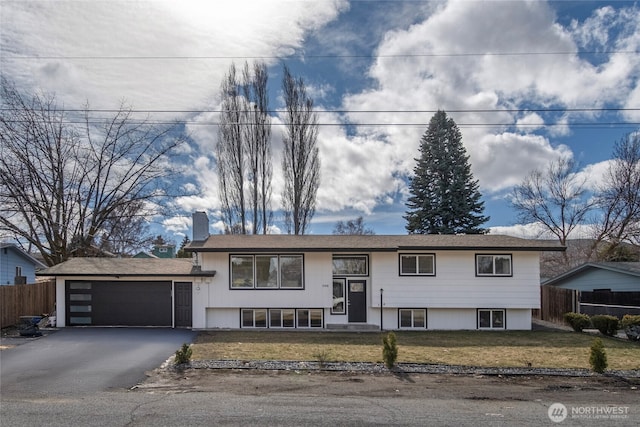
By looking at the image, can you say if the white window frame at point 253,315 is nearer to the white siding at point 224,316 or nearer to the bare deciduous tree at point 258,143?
the white siding at point 224,316

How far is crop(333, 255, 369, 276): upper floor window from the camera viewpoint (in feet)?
58.8

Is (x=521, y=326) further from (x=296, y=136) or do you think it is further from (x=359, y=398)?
(x=296, y=136)

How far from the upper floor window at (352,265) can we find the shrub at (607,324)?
8.91 meters

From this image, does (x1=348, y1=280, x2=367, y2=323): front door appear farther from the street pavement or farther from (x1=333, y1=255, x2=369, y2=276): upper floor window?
the street pavement

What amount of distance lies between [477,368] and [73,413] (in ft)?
28.5

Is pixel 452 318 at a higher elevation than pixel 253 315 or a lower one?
lower

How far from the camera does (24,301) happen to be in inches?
678

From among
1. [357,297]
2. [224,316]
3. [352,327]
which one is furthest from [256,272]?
[352,327]

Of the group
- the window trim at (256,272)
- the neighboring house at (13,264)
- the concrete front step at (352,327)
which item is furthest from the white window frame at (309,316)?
the neighboring house at (13,264)

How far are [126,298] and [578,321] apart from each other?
18.0m

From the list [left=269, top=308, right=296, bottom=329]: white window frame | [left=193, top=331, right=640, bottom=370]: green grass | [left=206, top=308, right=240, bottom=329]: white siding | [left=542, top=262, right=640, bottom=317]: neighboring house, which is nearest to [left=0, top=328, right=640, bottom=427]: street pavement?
[left=193, top=331, right=640, bottom=370]: green grass

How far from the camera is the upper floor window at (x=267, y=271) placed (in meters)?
17.5

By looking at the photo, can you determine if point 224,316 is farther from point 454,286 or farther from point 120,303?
point 454,286
